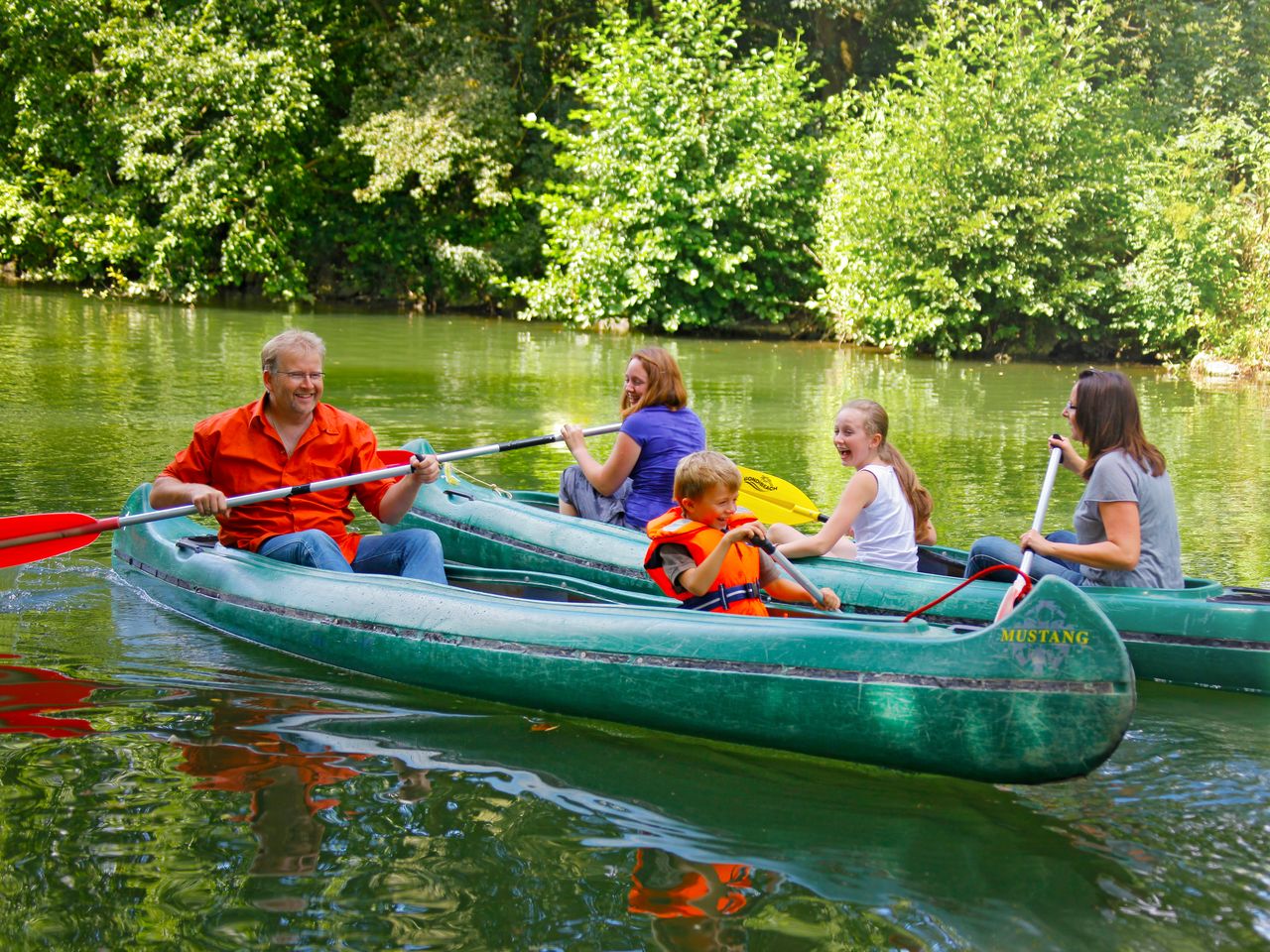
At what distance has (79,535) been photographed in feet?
20.0

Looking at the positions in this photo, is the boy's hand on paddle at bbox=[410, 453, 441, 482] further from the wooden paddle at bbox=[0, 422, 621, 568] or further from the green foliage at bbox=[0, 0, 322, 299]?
the green foliage at bbox=[0, 0, 322, 299]

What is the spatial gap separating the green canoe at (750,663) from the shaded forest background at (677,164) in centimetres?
1385

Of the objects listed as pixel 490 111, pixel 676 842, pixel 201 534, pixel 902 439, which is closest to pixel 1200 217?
pixel 902 439

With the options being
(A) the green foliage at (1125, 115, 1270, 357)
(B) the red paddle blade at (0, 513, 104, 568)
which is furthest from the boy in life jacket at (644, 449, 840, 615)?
(A) the green foliage at (1125, 115, 1270, 357)

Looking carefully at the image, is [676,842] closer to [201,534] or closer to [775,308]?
[201,534]

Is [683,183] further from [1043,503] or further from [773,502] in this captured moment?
[1043,503]

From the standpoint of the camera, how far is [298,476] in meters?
Result: 5.65

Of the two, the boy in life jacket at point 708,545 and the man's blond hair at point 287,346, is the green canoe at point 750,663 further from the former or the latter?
the man's blond hair at point 287,346

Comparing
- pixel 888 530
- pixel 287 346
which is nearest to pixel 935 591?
pixel 888 530

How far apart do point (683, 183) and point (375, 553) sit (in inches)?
609

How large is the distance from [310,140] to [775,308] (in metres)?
9.61

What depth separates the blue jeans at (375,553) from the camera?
18.4ft

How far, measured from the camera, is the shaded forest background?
1797cm

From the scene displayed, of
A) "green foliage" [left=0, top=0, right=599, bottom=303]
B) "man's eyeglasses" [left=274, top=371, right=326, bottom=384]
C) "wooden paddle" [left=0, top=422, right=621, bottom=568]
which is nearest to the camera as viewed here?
"man's eyeglasses" [left=274, top=371, right=326, bottom=384]
